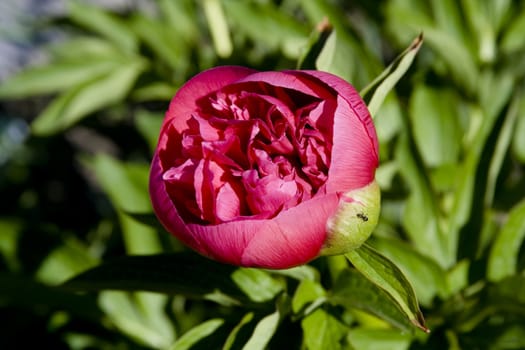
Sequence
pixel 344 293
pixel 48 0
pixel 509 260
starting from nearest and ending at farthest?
1. pixel 344 293
2. pixel 509 260
3. pixel 48 0

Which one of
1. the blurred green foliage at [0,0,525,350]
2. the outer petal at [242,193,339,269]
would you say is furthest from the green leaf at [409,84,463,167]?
the outer petal at [242,193,339,269]

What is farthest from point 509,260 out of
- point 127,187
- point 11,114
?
point 11,114

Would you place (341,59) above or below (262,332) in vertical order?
above

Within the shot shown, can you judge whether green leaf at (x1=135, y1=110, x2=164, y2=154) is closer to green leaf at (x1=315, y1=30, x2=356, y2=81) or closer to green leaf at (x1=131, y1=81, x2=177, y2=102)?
green leaf at (x1=131, y1=81, x2=177, y2=102)

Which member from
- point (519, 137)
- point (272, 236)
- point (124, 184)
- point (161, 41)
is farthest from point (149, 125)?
point (272, 236)

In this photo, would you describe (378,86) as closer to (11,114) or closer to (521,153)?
(521,153)

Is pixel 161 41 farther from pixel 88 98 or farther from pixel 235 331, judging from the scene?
pixel 235 331
